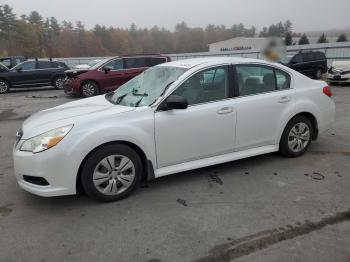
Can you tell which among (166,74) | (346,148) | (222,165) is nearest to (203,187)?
(222,165)

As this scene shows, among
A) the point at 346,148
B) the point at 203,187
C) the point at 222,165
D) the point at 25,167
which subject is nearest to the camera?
the point at 25,167

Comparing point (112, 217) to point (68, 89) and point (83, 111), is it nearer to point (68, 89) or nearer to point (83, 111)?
point (83, 111)

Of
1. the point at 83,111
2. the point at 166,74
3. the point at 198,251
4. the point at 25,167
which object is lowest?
the point at 198,251

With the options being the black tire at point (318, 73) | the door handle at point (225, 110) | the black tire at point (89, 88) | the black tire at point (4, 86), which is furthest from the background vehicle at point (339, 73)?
the black tire at point (4, 86)

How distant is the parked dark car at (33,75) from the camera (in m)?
14.8

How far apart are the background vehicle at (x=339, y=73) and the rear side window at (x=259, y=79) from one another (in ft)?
38.4

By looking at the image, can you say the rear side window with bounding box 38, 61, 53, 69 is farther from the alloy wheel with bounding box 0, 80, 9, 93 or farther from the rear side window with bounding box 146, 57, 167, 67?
the rear side window with bounding box 146, 57, 167, 67

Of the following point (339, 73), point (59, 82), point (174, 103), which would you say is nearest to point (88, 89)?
point (59, 82)

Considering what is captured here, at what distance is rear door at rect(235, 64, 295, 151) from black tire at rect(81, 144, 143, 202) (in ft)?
4.78

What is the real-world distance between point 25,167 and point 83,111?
930 millimetres

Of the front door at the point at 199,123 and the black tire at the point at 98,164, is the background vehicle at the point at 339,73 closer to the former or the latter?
the front door at the point at 199,123

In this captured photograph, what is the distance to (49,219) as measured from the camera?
128 inches

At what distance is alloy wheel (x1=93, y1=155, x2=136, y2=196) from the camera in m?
3.44

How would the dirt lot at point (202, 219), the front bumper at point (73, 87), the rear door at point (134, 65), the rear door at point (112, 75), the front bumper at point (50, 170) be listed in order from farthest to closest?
the rear door at point (134, 65), the rear door at point (112, 75), the front bumper at point (73, 87), the front bumper at point (50, 170), the dirt lot at point (202, 219)
